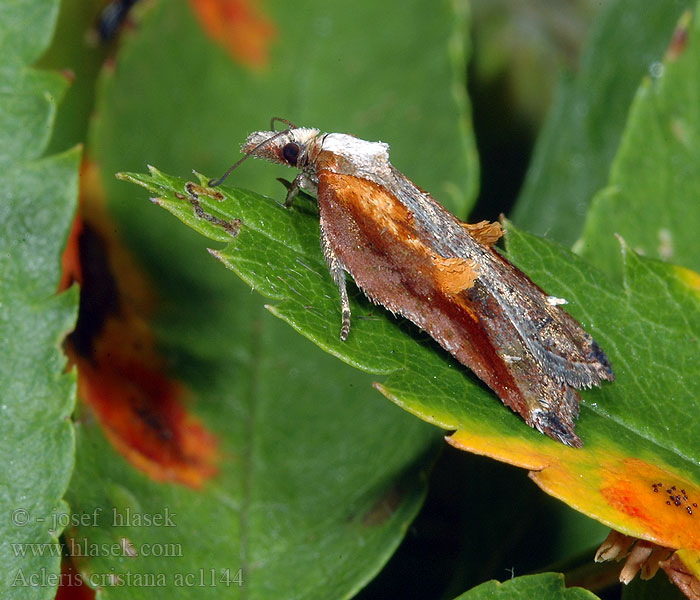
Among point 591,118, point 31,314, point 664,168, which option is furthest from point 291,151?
point 591,118

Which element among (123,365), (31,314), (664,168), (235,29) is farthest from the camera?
(235,29)

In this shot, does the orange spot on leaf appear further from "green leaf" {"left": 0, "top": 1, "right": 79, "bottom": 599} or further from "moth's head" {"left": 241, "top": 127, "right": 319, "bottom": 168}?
"moth's head" {"left": 241, "top": 127, "right": 319, "bottom": 168}

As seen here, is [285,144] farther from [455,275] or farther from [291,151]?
[455,275]

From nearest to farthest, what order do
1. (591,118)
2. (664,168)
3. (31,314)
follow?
(31,314)
(664,168)
(591,118)

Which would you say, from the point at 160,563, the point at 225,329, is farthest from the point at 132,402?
the point at 160,563

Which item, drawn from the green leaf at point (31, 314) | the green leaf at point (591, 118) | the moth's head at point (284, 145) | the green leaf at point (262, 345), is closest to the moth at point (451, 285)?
the moth's head at point (284, 145)

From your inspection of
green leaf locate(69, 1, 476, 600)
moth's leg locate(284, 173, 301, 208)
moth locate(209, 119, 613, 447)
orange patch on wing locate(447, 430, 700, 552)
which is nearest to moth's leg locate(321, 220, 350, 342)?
moth locate(209, 119, 613, 447)

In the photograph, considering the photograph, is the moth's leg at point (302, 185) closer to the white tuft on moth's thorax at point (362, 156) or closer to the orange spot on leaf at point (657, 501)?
the white tuft on moth's thorax at point (362, 156)
